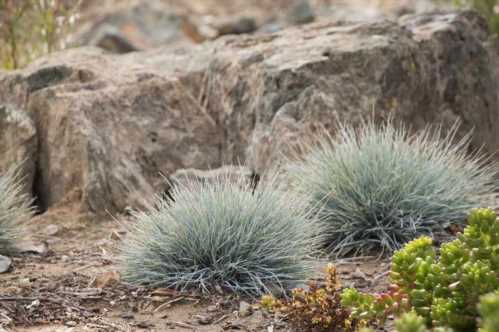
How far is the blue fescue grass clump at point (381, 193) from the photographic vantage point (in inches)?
183

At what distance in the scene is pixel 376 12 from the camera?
15477 millimetres

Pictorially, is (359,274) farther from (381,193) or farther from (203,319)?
(203,319)

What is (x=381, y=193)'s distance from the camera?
466 centimetres

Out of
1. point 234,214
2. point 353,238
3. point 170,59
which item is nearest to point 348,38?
point 170,59

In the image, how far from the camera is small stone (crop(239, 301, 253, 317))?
382cm

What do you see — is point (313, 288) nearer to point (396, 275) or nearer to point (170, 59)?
point (396, 275)

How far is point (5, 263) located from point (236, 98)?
2.38 metres

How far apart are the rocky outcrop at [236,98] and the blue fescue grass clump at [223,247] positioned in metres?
1.39

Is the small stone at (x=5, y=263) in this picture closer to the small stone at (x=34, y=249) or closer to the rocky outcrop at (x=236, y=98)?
the small stone at (x=34, y=249)

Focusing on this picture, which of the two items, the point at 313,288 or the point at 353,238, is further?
the point at 353,238

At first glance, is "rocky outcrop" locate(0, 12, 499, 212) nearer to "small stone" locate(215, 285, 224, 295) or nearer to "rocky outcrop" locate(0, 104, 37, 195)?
"rocky outcrop" locate(0, 104, 37, 195)

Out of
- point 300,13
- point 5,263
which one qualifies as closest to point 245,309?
point 5,263

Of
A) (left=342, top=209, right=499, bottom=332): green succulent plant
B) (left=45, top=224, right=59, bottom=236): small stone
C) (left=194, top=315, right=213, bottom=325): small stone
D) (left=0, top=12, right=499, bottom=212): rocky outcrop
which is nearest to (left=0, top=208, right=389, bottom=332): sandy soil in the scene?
(left=194, top=315, right=213, bottom=325): small stone

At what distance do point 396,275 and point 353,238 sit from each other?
5.20 feet
